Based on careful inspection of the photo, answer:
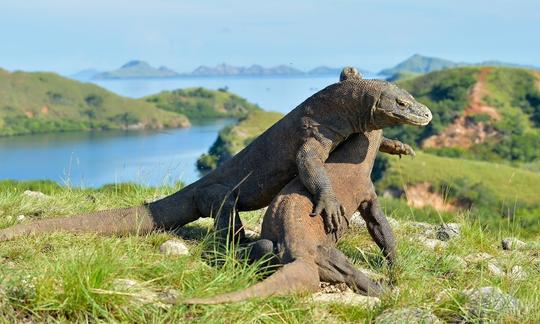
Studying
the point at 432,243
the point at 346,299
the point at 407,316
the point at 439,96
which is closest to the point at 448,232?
the point at 432,243

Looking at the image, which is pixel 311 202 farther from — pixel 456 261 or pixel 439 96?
pixel 439 96

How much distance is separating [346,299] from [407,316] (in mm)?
777

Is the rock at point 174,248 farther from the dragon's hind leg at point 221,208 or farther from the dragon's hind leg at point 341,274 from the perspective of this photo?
the dragon's hind leg at point 341,274

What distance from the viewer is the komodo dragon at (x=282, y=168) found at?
21.0 ft

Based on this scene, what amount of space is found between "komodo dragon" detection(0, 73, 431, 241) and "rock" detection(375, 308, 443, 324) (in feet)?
4.58

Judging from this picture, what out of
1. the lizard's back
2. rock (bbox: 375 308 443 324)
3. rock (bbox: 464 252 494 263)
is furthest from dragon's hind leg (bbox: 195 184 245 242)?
rock (bbox: 464 252 494 263)

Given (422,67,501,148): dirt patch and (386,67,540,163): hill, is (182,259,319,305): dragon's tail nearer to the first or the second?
(386,67,540,163): hill

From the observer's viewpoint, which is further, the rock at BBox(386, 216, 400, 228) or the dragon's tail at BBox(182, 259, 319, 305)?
the rock at BBox(386, 216, 400, 228)

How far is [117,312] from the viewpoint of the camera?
462 cm

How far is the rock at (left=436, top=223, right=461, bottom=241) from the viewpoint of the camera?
8670 millimetres

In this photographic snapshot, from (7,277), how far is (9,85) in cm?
19701

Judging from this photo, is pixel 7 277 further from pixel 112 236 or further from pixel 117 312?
pixel 112 236

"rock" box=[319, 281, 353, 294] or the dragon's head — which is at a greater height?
the dragon's head

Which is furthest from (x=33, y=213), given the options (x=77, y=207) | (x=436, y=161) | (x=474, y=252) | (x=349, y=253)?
(x=436, y=161)
